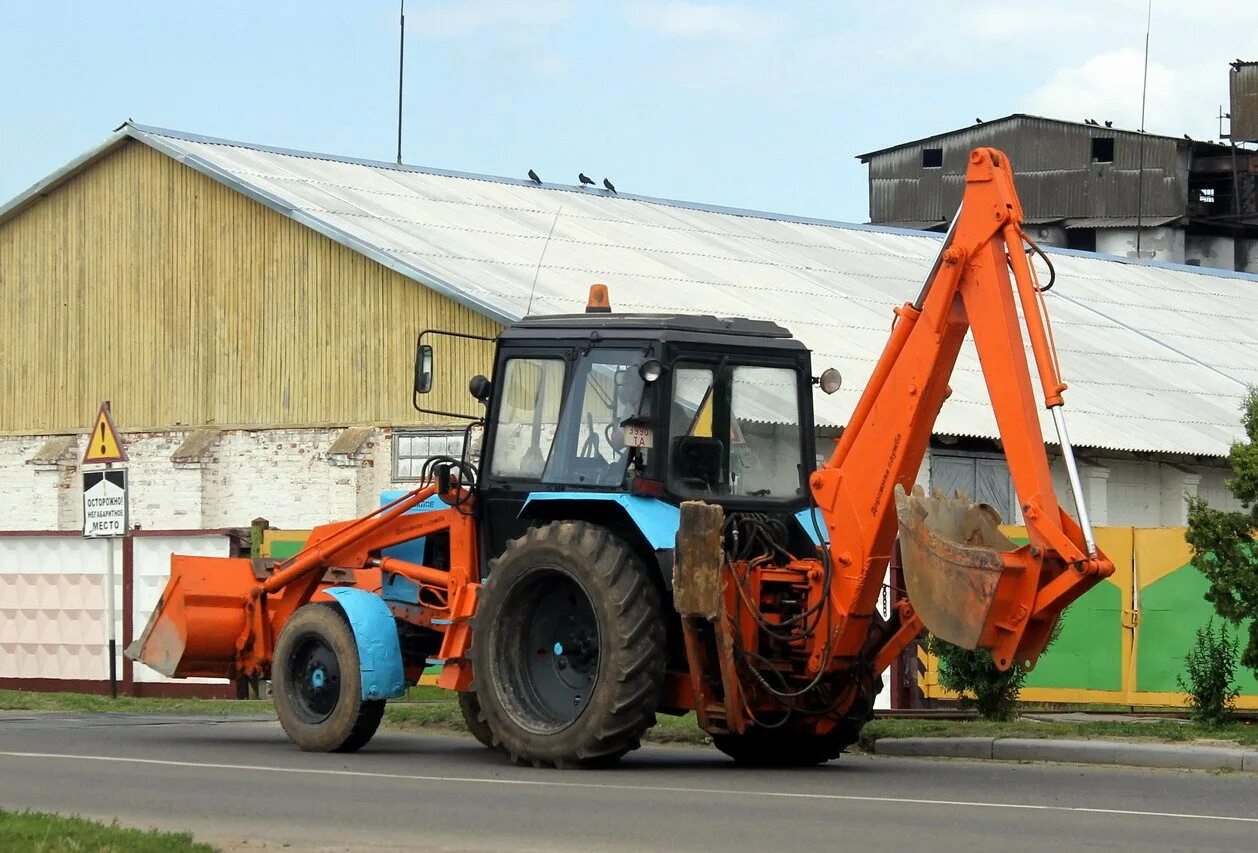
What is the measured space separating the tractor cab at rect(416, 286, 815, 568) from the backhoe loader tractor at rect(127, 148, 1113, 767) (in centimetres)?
2

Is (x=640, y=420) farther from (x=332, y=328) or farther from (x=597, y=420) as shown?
(x=332, y=328)

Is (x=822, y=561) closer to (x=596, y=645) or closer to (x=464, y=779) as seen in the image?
(x=596, y=645)

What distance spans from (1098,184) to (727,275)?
33.4 meters

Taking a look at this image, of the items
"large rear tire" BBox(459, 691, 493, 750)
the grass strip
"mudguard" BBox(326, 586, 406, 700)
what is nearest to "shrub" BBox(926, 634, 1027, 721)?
"large rear tire" BBox(459, 691, 493, 750)

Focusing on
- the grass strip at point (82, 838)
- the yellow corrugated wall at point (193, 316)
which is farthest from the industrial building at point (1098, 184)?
the grass strip at point (82, 838)

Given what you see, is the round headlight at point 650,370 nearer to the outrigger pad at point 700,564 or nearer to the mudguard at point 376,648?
the outrigger pad at point 700,564

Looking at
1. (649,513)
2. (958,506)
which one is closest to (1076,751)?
(958,506)

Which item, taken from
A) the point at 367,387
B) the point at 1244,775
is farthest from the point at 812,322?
the point at 1244,775

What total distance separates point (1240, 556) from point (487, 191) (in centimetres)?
2206

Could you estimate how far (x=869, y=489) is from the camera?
Result: 541 inches

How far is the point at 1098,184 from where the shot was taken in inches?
2566

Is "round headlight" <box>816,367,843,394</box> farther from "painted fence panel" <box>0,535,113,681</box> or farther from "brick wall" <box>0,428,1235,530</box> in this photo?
"brick wall" <box>0,428,1235,530</box>

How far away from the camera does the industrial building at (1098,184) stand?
213 ft

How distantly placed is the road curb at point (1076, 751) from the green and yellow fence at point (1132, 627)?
4.51 metres
